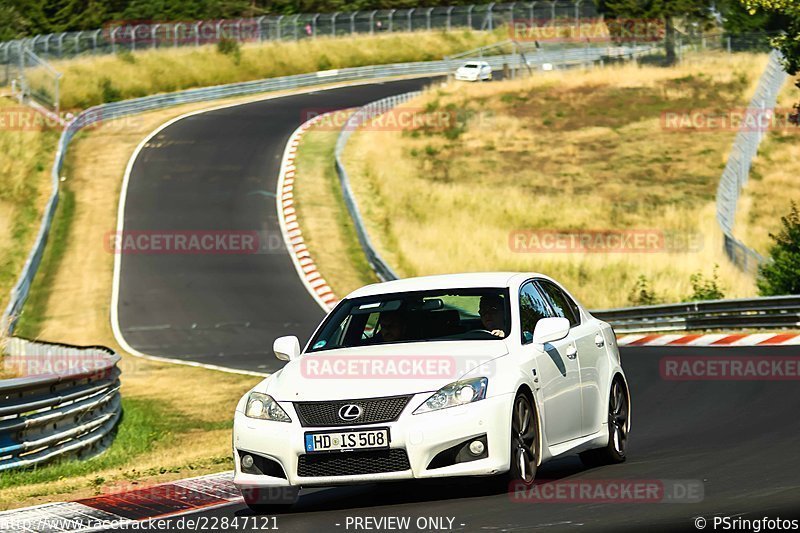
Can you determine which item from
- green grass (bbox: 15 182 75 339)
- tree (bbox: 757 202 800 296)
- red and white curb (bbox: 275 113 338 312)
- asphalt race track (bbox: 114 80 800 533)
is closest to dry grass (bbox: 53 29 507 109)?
asphalt race track (bbox: 114 80 800 533)

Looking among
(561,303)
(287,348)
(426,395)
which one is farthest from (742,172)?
(426,395)

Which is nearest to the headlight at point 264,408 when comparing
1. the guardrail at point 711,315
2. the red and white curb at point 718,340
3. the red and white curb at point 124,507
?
the red and white curb at point 124,507

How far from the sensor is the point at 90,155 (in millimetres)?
48656

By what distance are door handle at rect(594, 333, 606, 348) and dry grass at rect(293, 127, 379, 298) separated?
23581 mm

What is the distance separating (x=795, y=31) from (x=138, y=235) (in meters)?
19.5

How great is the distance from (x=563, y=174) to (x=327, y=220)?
39.8 ft

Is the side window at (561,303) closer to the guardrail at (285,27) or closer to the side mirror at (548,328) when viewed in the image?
the side mirror at (548,328)

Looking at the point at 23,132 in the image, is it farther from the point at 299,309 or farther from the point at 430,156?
the point at 299,309

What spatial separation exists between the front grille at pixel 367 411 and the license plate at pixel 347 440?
64 millimetres

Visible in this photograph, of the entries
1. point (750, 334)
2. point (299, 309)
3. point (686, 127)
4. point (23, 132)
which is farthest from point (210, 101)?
Answer: point (750, 334)

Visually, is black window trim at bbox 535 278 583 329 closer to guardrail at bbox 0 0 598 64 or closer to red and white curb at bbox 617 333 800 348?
red and white curb at bbox 617 333 800 348

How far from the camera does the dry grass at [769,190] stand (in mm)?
39750

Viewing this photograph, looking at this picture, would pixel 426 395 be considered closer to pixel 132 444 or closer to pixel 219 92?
pixel 132 444

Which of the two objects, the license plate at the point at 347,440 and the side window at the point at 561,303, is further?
the side window at the point at 561,303
